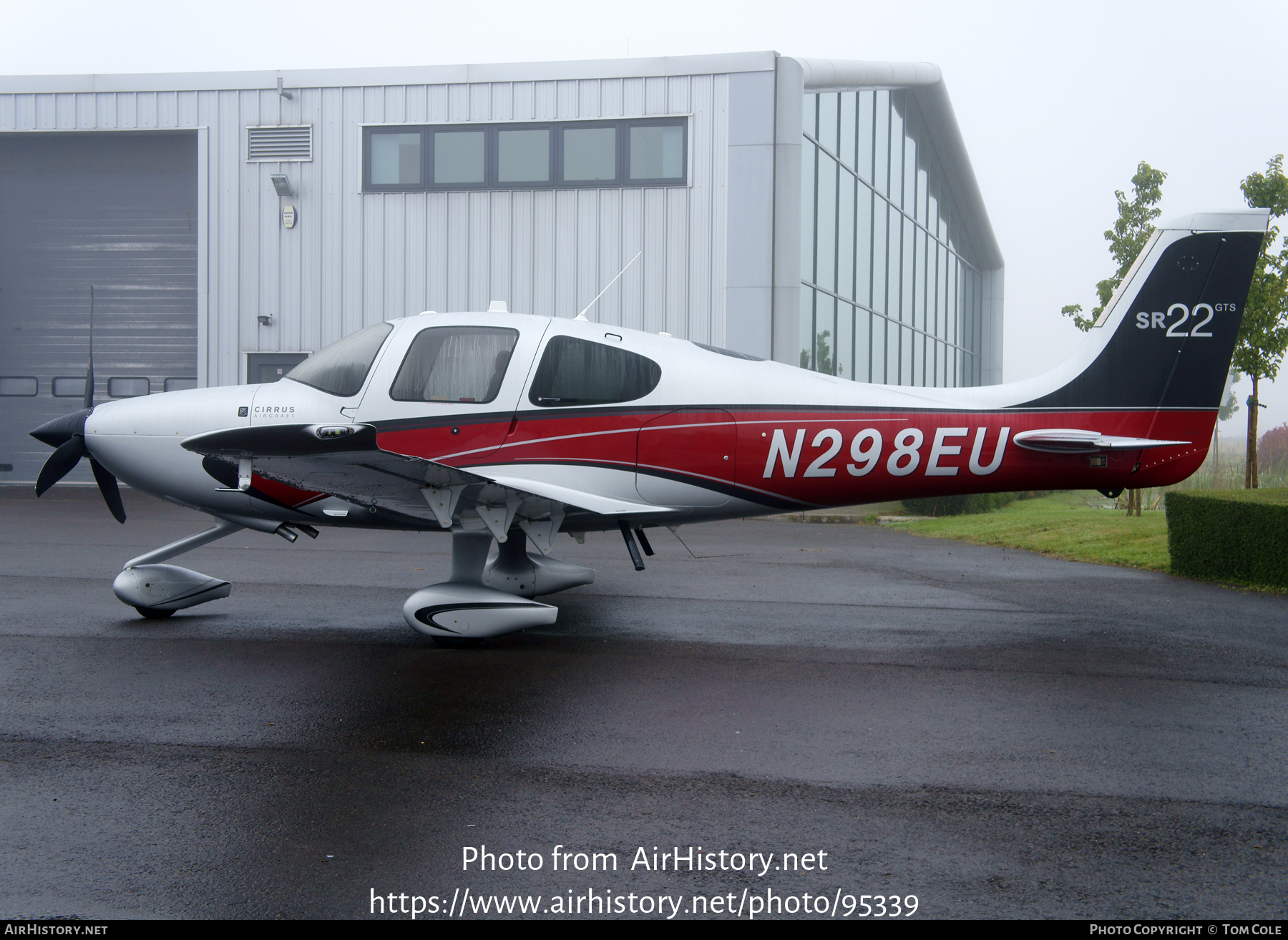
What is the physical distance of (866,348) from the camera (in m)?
21.9

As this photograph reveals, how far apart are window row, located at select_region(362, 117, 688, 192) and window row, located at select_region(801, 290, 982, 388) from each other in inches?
159

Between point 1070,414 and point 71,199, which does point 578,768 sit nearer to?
point 1070,414

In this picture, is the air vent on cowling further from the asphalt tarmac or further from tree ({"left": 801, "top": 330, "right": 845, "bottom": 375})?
the asphalt tarmac

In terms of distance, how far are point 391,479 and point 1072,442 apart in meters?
4.78

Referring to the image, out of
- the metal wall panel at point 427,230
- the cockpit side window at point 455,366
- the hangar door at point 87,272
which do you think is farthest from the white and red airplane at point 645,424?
the hangar door at point 87,272

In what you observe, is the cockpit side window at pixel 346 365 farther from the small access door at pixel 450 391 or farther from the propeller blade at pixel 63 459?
the propeller blade at pixel 63 459

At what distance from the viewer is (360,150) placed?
18.2 meters

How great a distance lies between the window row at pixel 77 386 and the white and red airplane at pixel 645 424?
1486 cm

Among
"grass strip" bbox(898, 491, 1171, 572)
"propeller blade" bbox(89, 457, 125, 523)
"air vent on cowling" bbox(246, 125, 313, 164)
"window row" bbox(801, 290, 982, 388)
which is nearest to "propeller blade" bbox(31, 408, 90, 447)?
"propeller blade" bbox(89, 457, 125, 523)

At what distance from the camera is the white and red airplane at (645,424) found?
641 cm

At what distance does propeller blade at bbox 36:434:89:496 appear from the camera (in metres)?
6.68

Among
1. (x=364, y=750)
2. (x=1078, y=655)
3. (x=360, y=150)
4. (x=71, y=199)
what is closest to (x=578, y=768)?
(x=364, y=750)

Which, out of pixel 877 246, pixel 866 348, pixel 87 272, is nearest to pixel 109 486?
pixel 87 272

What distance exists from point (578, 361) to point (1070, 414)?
3695 millimetres
